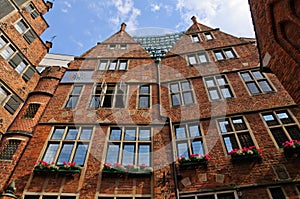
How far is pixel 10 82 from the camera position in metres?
11.4

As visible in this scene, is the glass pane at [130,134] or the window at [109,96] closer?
the glass pane at [130,134]

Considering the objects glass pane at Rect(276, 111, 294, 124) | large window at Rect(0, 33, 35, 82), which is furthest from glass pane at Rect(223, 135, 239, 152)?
large window at Rect(0, 33, 35, 82)

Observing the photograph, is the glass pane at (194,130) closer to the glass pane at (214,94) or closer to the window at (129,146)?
the window at (129,146)

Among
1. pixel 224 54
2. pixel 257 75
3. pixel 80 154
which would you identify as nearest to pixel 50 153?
pixel 80 154

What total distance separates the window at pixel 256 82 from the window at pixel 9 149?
39.0ft

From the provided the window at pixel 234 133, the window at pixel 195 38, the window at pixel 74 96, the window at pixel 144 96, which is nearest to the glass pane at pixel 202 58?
the window at pixel 195 38

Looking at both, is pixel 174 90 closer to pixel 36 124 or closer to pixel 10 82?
pixel 36 124

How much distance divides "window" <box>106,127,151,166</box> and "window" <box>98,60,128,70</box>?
17.3ft

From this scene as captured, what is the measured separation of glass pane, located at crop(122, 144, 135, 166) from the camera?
9.16 meters

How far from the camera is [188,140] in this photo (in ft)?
31.6

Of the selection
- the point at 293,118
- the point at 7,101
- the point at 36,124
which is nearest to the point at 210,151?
the point at 293,118

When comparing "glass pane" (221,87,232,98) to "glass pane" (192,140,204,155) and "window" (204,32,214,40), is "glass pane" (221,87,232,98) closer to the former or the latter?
"glass pane" (192,140,204,155)

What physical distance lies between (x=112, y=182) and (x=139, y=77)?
22.7 feet

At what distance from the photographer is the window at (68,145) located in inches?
369
